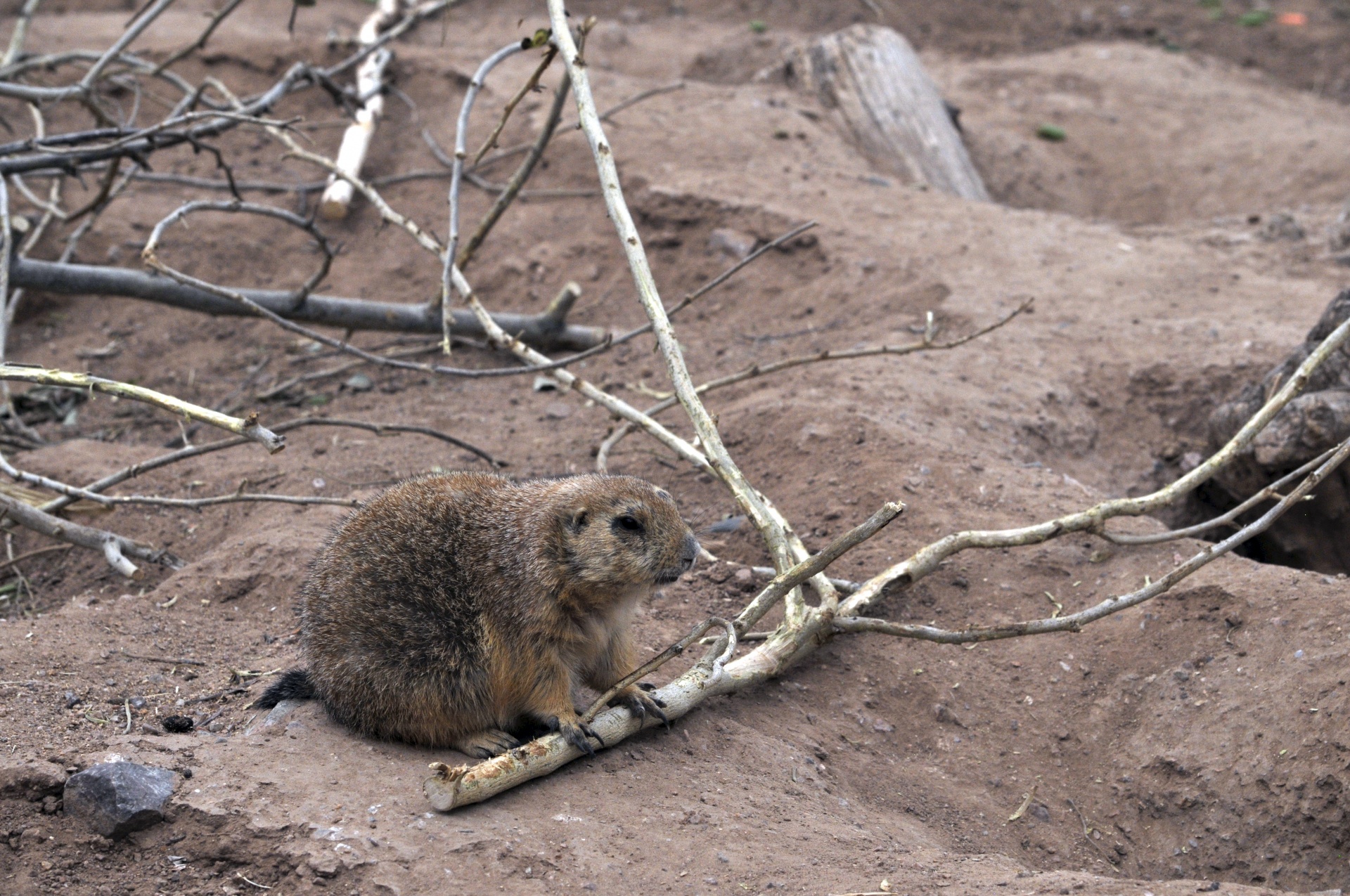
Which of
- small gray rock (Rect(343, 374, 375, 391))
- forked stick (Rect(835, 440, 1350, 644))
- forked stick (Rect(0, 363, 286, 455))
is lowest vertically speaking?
small gray rock (Rect(343, 374, 375, 391))

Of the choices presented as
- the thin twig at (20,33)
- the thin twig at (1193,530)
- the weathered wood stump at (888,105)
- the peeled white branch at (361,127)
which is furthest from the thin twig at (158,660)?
the weathered wood stump at (888,105)

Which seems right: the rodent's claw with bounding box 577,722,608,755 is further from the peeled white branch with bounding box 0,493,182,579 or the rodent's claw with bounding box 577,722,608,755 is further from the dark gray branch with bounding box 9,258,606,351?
the dark gray branch with bounding box 9,258,606,351

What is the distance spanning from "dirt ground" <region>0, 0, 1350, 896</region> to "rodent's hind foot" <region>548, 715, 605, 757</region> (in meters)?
0.08

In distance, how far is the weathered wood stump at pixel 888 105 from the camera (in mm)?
9562

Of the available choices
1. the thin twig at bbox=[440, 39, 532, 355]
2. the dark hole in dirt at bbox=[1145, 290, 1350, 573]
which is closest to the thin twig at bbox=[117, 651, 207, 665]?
the thin twig at bbox=[440, 39, 532, 355]

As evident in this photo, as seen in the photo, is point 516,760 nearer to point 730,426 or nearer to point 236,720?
point 236,720

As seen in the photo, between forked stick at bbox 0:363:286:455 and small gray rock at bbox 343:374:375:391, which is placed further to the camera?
small gray rock at bbox 343:374:375:391

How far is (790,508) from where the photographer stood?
491cm

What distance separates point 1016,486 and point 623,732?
88.9 inches

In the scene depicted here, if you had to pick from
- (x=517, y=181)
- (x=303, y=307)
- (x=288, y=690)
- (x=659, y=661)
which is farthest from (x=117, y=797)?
(x=303, y=307)

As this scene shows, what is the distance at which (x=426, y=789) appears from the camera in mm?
2914

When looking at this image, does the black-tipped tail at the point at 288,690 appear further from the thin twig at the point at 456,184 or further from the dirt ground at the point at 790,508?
the thin twig at the point at 456,184

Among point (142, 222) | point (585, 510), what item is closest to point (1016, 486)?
point (585, 510)

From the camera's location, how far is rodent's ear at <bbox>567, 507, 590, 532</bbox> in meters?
3.46
